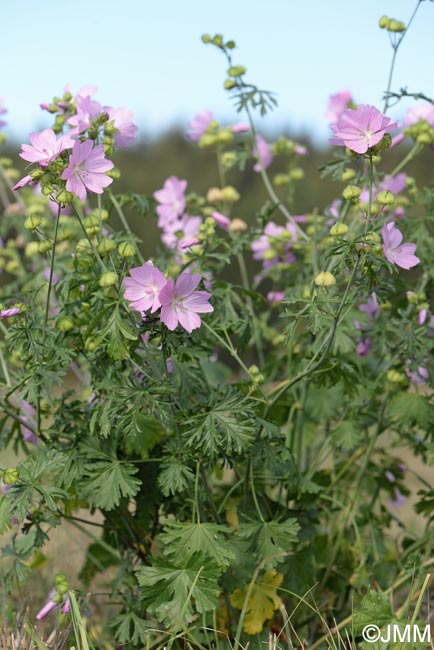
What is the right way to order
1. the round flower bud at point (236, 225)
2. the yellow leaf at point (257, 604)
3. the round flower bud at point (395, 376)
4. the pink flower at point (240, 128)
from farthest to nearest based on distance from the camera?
the pink flower at point (240, 128)
the round flower bud at point (236, 225)
the round flower bud at point (395, 376)
the yellow leaf at point (257, 604)

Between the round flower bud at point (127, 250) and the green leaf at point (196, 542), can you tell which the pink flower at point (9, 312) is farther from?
the green leaf at point (196, 542)

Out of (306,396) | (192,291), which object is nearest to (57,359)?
(192,291)

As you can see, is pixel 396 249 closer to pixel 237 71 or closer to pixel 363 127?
pixel 363 127

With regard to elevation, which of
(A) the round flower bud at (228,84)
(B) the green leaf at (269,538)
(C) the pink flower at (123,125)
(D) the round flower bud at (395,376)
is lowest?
(B) the green leaf at (269,538)

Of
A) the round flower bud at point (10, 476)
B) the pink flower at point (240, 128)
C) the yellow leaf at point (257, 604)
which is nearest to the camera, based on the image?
the round flower bud at point (10, 476)

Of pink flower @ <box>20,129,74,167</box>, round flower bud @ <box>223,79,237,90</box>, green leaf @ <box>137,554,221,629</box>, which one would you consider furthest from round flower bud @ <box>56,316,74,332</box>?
round flower bud @ <box>223,79,237,90</box>

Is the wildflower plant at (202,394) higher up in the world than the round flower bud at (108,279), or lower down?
lower down

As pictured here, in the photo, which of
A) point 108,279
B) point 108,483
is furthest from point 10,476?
point 108,279

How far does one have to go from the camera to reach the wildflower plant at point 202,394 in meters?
1.61

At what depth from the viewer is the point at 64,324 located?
1.78m

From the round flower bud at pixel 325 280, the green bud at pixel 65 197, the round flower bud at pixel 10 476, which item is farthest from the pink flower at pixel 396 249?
the round flower bud at pixel 10 476

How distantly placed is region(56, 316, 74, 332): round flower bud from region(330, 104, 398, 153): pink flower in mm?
631

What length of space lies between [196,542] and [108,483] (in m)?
0.20

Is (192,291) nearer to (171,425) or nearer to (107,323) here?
(107,323)
